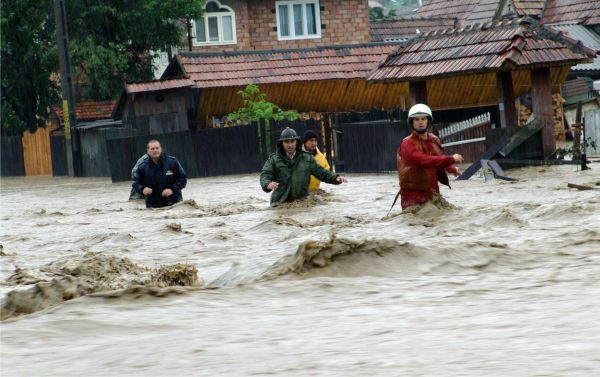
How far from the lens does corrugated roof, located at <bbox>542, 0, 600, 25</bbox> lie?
48094 mm

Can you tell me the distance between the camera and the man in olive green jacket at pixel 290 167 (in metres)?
16.8

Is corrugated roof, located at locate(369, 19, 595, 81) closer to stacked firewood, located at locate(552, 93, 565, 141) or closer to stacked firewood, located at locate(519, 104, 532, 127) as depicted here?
stacked firewood, located at locate(519, 104, 532, 127)

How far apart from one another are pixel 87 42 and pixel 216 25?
7.00 metres

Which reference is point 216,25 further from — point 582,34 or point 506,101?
point 506,101

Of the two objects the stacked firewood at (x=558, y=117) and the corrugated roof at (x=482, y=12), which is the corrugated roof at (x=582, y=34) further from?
the stacked firewood at (x=558, y=117)

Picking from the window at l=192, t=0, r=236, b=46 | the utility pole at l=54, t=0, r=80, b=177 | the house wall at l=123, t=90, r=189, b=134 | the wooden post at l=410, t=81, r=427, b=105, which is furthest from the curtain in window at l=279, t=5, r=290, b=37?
the wooden post at l=410, t=81, r=427, b=105

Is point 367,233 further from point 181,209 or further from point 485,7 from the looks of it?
point 485,7

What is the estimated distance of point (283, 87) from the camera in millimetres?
41406

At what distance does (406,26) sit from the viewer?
181ft

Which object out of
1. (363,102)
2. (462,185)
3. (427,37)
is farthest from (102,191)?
(363,102)

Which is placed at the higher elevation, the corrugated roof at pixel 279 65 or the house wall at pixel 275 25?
the house wall at pixel 275 25

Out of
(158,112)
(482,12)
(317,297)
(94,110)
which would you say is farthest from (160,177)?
(482,12)

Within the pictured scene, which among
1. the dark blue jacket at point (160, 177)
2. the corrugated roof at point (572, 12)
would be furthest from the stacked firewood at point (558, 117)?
the dark blue jacket at point (160, 177)

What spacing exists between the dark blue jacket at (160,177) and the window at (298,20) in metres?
32.6
